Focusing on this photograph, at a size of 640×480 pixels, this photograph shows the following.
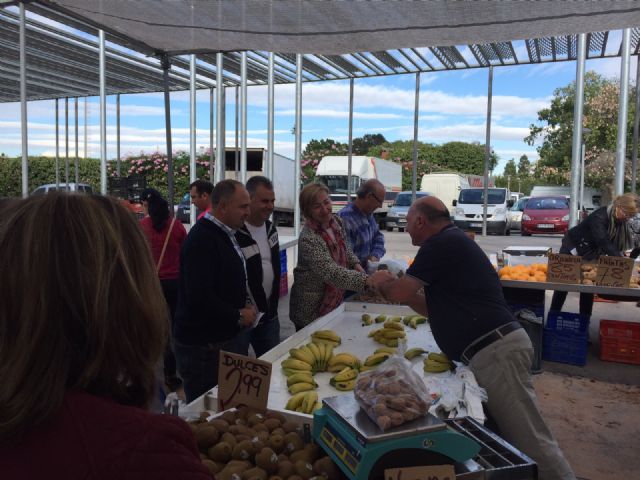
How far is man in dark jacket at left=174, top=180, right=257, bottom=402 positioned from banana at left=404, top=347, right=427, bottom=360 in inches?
37.1

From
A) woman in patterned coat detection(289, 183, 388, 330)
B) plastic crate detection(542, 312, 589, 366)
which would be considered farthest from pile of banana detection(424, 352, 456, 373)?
plastic crate detection(542, 312, 589, 366)

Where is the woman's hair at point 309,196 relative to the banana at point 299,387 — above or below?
above

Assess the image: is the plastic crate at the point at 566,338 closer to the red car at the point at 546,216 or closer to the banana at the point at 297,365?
the banana at the point at 297,365

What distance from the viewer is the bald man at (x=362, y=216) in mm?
4742

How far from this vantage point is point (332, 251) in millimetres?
3920

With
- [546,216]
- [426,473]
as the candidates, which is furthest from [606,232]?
[546,216]

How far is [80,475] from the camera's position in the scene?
2.61 ft

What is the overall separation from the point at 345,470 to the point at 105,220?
111 centimetres

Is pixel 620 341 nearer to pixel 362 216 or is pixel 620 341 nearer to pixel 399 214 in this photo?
pixel 362 216

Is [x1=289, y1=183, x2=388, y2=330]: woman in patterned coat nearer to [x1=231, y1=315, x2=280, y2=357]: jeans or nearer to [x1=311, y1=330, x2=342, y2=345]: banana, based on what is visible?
[x1=231, y1=315, x2=280, y2=357]: jeans

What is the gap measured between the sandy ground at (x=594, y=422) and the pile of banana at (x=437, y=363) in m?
1.61

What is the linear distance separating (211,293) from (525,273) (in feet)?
13.7

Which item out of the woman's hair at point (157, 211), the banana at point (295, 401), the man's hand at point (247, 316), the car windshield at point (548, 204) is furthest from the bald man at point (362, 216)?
the car windshield at point (548, 204)

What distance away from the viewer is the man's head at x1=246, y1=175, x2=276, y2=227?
375 centimetres
